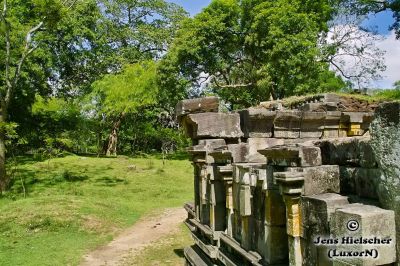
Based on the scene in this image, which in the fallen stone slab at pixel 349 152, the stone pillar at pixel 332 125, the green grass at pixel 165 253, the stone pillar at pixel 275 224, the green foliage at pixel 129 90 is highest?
the green foliage at pixel 129 90

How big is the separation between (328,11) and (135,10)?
51.7 feet

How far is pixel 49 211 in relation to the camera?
12.7m

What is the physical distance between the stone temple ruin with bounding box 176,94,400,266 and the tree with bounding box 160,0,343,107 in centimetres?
1256

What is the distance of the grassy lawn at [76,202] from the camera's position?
10.5 meters

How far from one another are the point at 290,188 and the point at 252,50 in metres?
20.3

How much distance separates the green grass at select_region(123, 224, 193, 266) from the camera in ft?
31.0

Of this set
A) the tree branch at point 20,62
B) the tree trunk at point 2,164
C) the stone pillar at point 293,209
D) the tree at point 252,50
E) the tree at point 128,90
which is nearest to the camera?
the stone pillar at point 293,209

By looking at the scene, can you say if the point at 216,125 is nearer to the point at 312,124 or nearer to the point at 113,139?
the point at 312,124

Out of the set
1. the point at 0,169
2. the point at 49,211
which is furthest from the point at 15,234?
the point at 0,169

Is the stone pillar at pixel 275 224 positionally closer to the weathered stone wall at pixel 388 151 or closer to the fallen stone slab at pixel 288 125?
the weathered stone wall at pixel 388 151

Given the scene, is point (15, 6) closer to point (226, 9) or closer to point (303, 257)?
point (226, 9)

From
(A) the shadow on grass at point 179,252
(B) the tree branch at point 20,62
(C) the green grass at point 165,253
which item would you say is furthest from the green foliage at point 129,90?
(A) the shadow on grass at point 179,252
